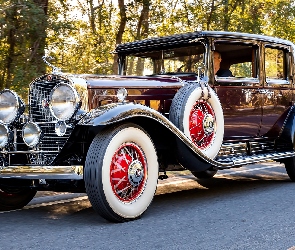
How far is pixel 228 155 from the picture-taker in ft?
21.0

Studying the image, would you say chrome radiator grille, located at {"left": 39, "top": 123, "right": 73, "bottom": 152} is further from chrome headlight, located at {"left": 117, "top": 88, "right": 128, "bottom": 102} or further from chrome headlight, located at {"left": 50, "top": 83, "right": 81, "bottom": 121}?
chrome headlight, located at {"left": 117, "top": 88, "right": 128, "bottom": 102}

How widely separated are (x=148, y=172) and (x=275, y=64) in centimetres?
352

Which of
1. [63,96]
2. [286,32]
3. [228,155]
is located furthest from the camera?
[286,32]

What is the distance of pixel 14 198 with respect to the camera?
5516mm

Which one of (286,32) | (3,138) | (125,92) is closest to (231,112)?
(125,92)

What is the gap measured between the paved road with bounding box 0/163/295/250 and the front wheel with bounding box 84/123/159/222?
0.16m

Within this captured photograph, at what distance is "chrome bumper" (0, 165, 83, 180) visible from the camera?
4.43 metres

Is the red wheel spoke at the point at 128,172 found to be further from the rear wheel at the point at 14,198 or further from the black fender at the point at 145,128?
the rear wheel at the point at 14,198

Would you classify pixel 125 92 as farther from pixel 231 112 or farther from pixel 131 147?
pixel 231 112

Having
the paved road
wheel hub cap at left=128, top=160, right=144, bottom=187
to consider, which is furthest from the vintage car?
the paved road

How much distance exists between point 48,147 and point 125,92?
0.94m

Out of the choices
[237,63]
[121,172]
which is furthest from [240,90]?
[121,172]

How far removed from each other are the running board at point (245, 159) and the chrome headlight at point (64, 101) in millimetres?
1802

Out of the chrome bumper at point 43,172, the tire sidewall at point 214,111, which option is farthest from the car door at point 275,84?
the chrome bumper at point 43,172
